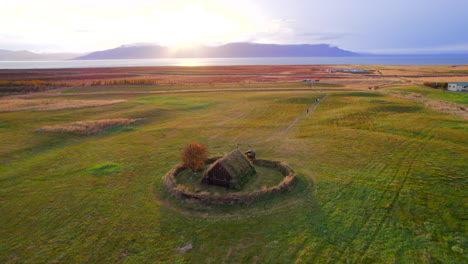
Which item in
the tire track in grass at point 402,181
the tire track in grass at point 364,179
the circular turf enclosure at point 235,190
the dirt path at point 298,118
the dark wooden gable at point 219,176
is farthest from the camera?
the dirt path at point 298,118

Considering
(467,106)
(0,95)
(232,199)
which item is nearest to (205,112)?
(232,199)

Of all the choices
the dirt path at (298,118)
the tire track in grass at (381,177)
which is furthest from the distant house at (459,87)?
the tire track in grass at (381,177)

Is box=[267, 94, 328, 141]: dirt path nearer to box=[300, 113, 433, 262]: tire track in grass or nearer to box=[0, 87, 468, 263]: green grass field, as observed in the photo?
box=[0, 87, 468, 263]: green grass field

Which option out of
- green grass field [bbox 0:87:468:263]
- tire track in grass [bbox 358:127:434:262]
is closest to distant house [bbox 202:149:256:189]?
green grass field [bbox 0:87:468:263]

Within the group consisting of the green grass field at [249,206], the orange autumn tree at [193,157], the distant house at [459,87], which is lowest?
the green grass field at [249,206]

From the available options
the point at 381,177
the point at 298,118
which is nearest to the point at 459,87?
the point at 298,118

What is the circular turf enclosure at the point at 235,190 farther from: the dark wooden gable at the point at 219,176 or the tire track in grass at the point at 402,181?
the tire track in grass at the point at 402,181
